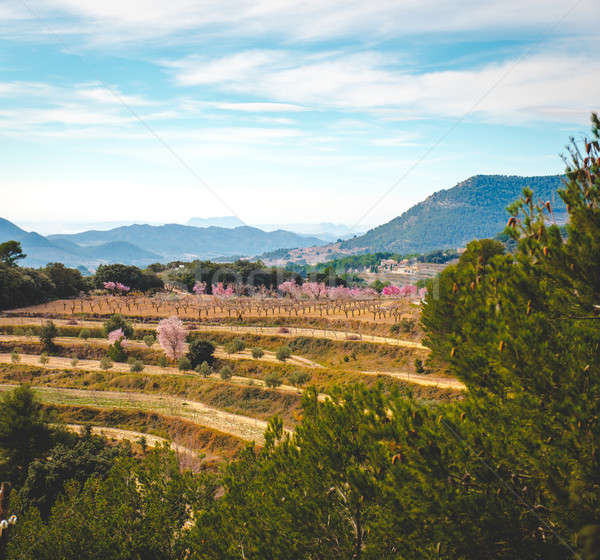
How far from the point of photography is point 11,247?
109 metres

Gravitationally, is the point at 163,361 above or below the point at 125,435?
above

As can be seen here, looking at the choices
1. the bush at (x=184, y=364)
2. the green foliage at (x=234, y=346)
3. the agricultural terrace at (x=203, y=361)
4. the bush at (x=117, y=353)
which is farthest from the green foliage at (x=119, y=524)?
the bush at (x=117, y=353)

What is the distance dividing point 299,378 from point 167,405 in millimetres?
15001

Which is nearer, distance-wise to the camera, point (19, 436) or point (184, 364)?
point (19, 436)

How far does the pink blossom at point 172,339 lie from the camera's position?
64.4m

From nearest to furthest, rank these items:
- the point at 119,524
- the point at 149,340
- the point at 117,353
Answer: the point at 119,524 → the point at 117,353 → the point at 149,340

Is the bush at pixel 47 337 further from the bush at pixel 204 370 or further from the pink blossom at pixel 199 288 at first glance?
the pink blossom at pixel 199 288

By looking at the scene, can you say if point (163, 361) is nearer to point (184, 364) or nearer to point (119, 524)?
point (184, 364)

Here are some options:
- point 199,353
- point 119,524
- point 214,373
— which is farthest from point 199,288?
point 119,524

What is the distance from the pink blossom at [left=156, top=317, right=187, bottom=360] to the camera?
64.4 m

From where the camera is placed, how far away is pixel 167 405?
47.6 meters

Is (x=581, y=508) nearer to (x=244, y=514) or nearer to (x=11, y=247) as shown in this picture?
(x=244, y=514)

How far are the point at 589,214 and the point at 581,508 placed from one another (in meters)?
6.00

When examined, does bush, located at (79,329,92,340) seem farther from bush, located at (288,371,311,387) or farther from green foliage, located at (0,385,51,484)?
green foliage, located at (0,385,51,484)
